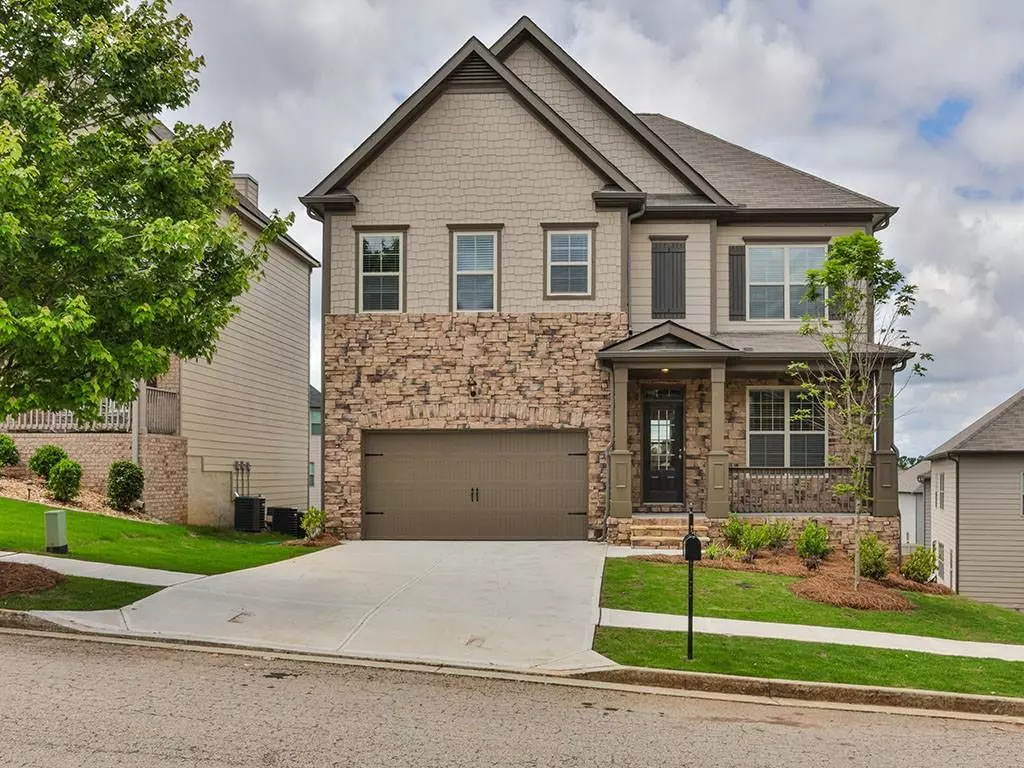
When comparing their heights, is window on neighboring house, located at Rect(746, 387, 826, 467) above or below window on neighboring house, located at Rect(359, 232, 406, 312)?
below

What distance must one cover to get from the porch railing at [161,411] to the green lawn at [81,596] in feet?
28.3

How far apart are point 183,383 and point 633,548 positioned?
1130cm

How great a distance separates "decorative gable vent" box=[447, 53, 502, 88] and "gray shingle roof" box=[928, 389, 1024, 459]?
47.7ft

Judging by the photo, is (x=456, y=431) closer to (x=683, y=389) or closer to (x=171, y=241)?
(x=683, y=389)

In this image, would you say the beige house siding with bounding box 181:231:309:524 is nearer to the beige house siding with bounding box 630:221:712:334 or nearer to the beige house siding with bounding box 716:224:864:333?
the beige house siding with bounding box 630:221:712:334

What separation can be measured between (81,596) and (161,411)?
1044 centimetres

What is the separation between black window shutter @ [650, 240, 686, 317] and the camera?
64.8ft

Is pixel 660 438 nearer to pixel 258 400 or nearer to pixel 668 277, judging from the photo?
pixel 668 277

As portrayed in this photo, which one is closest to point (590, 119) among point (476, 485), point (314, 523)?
point (476, 485)

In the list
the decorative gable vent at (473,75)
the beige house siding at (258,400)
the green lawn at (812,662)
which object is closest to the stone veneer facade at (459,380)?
the beige house siding at (258,400)

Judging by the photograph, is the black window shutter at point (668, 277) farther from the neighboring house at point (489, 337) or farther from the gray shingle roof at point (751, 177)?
the gray shingle roof at point (751, 177)

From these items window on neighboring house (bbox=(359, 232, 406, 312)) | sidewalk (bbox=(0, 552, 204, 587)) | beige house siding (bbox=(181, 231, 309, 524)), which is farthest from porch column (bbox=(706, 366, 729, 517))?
beige house siding (bbox=(181, 231, 309, 524))

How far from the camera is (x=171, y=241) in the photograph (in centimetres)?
1003

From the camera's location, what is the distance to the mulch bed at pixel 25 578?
35.7 ft
